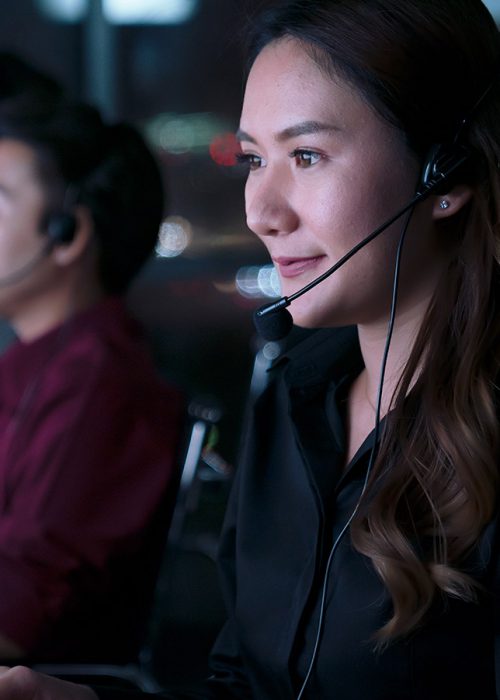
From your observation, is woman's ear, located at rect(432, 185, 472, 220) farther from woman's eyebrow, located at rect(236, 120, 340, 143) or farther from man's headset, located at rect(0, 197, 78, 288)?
man's headset, located at rect(0, 197, 78, 288)

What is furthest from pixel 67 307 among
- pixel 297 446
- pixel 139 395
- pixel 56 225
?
pixel 297 446

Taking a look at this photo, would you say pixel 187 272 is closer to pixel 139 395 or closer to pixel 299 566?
pixel 139 395

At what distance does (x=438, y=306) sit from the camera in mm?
1251

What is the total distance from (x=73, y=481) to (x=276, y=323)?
25.6 inches

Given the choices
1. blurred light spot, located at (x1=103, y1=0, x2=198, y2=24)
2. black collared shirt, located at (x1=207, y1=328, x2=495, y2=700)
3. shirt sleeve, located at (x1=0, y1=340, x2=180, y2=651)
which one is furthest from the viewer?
blurred light spot, located at (x1=103, y1=0, x2=198, y2=24)

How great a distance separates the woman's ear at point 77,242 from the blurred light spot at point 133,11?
1909mm

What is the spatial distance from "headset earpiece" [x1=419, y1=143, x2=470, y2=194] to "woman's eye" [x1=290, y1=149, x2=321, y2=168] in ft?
0.45

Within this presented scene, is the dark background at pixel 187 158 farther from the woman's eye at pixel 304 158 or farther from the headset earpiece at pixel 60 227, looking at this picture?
the woman's eye at pixel 304 158

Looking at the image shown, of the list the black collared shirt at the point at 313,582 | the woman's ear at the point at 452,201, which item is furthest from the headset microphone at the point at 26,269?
the woman's ear at the point at 452,201

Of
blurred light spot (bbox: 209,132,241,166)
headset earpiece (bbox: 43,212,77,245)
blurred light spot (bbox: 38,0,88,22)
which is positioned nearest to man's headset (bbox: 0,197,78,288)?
headset earpiece (bbox: 43,212,77,245)

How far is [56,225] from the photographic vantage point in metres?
2.05

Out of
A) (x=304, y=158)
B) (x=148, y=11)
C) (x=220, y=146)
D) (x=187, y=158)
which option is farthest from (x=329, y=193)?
(x=148, y=11)

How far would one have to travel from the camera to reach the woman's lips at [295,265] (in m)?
1.28

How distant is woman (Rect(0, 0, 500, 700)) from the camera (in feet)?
3.72
